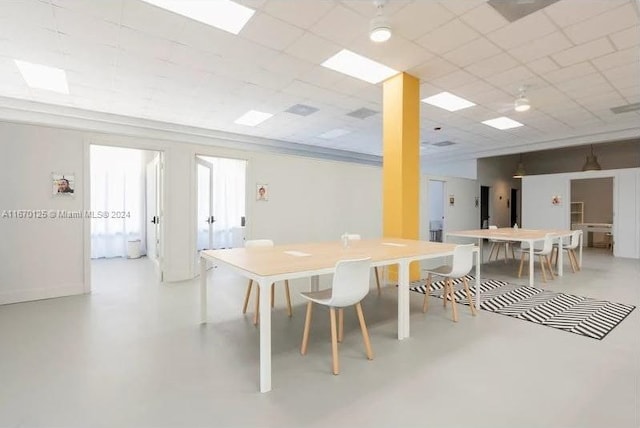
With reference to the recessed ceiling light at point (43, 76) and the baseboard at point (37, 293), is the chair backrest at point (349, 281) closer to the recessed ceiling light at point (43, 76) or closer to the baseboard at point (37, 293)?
the baseboard at point (37, 293)

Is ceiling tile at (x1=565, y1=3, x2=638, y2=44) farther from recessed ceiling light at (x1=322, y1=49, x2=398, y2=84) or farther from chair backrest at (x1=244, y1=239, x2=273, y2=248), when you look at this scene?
chair backrest at (x1=244, y1=239, x2=273, y2=248)

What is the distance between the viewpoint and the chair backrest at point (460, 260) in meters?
3.12

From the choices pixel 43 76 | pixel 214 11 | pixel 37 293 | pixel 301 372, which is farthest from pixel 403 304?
pixel 43 76

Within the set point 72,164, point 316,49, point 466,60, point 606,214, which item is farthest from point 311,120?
point 606,214

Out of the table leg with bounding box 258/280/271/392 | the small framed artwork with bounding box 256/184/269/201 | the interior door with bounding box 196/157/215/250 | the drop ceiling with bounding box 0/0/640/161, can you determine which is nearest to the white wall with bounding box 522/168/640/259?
the drop ceiling with bounding box 0/0/640/161

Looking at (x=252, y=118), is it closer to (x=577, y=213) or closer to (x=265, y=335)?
(x=265, y=335)

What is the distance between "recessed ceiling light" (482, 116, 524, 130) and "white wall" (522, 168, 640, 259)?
10.1ft

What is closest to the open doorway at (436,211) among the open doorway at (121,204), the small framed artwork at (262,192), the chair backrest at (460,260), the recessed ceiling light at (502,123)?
the recessed ceiling light at (502,123)

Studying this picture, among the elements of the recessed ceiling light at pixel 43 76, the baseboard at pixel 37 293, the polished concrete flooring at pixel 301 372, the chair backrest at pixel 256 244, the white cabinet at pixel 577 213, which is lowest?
the polished concrete flooring at pixel 301 372

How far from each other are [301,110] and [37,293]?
17.2ft

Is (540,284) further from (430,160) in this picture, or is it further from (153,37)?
(430,160)

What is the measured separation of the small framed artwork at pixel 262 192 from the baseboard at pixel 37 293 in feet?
9.32

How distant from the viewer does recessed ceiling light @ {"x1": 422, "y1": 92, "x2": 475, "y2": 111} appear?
225 inches

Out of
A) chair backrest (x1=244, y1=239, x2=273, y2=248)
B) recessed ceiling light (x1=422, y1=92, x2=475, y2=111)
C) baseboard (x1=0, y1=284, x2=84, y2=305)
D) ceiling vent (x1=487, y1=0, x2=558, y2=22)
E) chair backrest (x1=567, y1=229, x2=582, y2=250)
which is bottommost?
baseboard (x1=0, y1=284, x2=84, y2=305)
